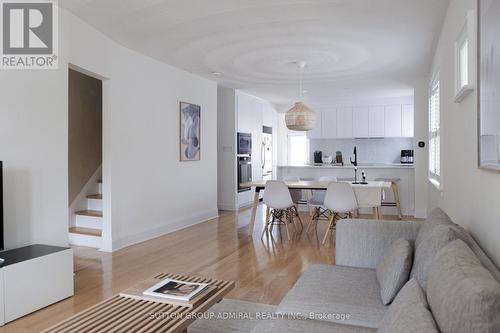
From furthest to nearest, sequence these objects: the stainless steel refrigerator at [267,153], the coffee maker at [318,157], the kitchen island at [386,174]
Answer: the coffee maker at [318,157] → the stainless steel refrigerator at [267,153] → the kitchen island at [386,174]

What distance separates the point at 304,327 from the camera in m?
1.66

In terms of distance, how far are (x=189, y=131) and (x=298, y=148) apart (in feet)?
17.0

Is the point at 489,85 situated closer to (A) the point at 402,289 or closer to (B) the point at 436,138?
(A) the point at 402,289

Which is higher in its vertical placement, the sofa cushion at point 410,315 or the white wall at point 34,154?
the white wall at point 34,154

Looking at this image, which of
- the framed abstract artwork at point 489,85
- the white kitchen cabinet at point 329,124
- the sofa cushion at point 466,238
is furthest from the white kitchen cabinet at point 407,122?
the framed abstract artwork at point 489,85

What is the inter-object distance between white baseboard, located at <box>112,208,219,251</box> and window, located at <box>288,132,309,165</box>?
4.32 metres

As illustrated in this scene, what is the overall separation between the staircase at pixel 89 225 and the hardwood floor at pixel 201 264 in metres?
0.16

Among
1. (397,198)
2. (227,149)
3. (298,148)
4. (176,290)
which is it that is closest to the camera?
(176,290)

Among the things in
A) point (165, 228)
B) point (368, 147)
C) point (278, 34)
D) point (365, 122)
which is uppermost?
point (278, 34)

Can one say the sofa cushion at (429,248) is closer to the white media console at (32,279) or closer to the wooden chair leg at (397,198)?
the white media console at (32,279)

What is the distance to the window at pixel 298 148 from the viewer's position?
35.2 feet

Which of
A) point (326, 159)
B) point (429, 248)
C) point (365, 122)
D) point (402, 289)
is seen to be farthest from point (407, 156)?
point (402, 289)

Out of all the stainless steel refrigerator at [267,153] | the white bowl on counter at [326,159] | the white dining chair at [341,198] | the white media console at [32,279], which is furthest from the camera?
the white bowl on counter at [326,159]

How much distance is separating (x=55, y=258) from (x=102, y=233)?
1.81 metres
